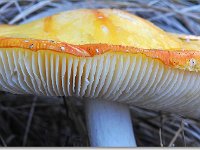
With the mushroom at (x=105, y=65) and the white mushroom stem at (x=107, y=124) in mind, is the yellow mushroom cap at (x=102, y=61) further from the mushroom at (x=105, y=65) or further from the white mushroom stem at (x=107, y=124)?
the white mushroom stem at (x=107, y=124)

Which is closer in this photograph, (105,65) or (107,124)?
(105,65)

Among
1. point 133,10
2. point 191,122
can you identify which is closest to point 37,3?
point 133,10

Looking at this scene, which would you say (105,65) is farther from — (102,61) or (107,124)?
(107,124)

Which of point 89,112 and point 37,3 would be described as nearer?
point 89,112

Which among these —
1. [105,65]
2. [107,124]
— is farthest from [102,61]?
[107,124]

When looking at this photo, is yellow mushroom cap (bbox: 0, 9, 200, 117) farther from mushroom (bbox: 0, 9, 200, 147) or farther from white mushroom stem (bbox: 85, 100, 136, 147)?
white mushroom stem (bbox: 85, 100, 136, 147)

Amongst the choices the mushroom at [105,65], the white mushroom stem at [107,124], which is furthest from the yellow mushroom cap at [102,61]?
the white mushroom stem at [107,124]

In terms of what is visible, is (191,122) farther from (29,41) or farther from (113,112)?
(29,41)
